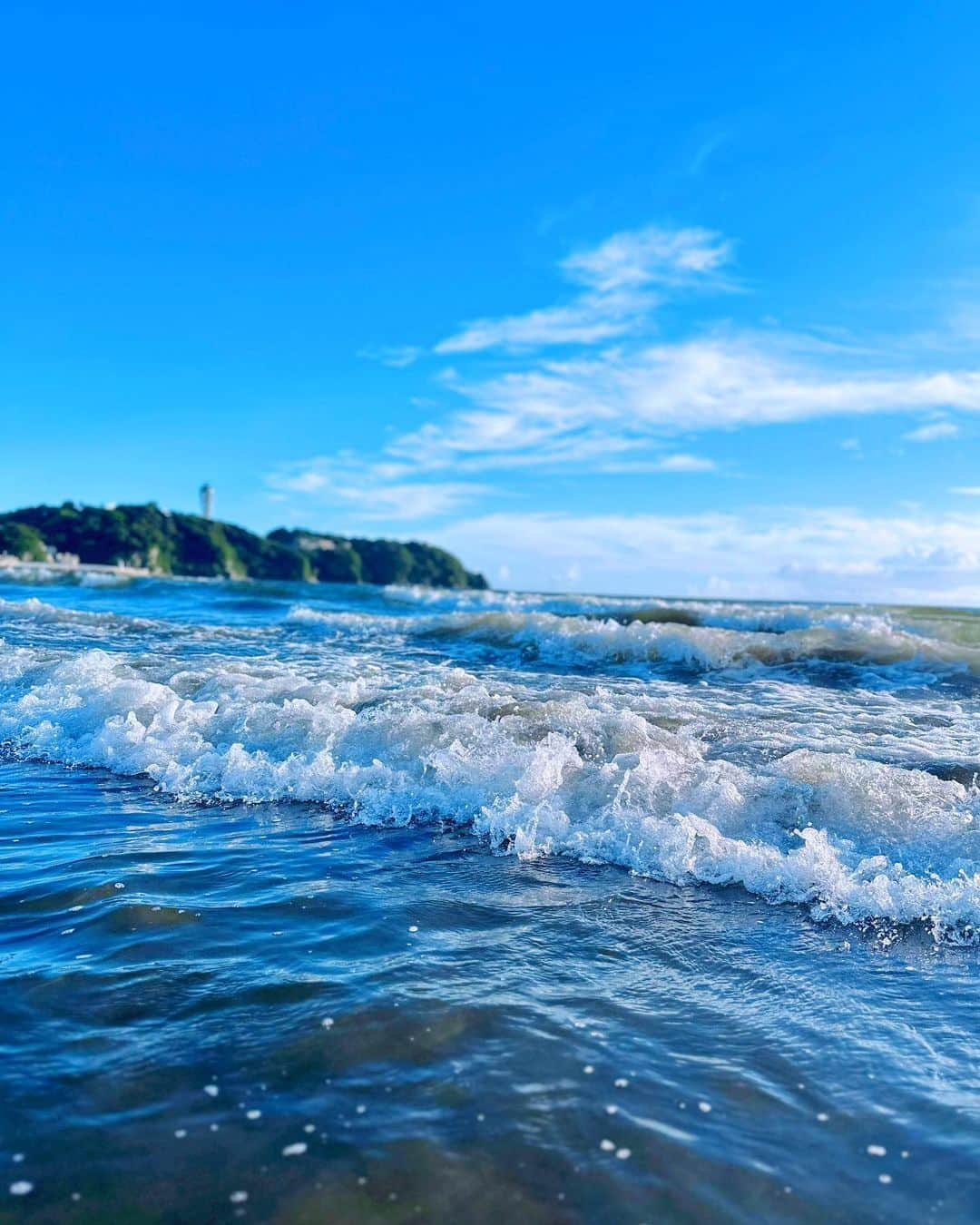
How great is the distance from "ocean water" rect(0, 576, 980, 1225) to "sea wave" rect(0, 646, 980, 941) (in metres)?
0.03

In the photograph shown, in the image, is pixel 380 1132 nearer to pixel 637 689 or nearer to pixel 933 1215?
pixel 933 1215

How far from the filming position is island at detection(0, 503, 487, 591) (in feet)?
A: 205

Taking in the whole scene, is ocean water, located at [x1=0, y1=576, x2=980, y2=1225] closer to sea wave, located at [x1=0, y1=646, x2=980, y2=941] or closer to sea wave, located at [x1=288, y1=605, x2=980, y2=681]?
sea wave, located at [x1=0, y1=646, x2=980, y2=941]

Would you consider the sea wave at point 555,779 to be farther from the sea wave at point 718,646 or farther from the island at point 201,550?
the island at point 201,550

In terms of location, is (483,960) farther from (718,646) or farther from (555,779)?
(718,646)

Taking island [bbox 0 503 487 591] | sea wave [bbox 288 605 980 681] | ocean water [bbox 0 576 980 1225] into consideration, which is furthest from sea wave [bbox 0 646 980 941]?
island [bbox 0 503 487 591]

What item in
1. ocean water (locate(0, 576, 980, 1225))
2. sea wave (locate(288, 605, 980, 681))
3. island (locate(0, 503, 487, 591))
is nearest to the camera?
ocean water (locate(0, 576, 980, 1225))

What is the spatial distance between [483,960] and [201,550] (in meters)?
68.6

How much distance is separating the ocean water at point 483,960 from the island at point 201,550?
2079 inches

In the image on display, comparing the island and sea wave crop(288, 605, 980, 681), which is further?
the island

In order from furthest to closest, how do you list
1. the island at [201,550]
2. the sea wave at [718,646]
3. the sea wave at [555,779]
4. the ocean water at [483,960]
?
the island at [201,550] → the sea wave at [718,646] → the sea wave at [555,779] → the ocean water at [483,960]

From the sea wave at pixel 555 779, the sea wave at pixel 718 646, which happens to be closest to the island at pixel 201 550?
the sea wave at pixel 718 646

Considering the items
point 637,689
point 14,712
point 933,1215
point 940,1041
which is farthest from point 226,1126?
point 637,689

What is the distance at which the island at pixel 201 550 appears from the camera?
6259cm
